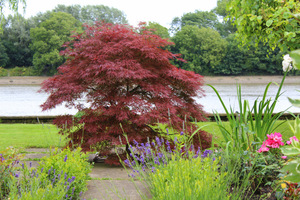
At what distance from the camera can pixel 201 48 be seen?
40875 millimetres

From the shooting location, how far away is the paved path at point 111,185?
2863mm

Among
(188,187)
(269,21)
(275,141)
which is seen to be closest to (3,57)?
(269,21)

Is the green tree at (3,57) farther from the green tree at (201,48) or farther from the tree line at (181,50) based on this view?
the green tree at (201,48)

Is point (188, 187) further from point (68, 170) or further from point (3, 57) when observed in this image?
point (3, 57)

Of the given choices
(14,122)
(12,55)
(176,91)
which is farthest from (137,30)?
(12,55)

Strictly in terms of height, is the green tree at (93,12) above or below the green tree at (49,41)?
above

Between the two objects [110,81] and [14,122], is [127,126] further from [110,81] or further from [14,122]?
[14,122]

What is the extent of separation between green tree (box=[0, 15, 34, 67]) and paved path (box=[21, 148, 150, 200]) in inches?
1724

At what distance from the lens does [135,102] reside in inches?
157

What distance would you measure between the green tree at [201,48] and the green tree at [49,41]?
1430cm

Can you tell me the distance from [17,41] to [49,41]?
24.6 feet

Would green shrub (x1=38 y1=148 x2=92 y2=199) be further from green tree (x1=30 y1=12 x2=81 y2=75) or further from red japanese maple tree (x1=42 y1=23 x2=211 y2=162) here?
green tree (x1=30 y1=12 x2=81 y2=75)

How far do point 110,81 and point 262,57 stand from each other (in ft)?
132

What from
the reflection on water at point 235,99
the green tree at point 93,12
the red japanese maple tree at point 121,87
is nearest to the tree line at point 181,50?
the green tree at point 93,12
